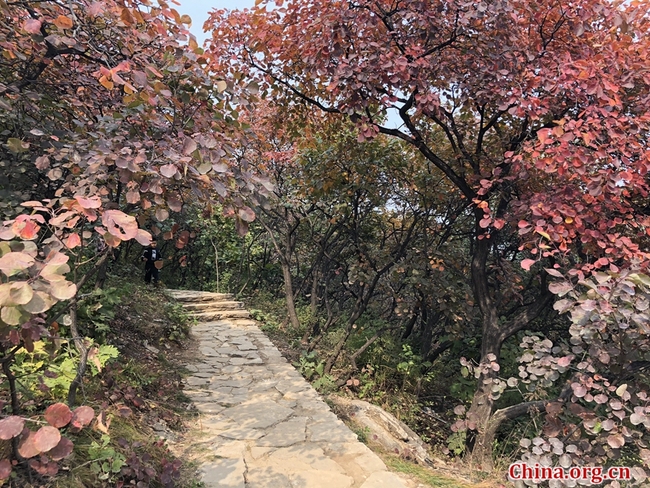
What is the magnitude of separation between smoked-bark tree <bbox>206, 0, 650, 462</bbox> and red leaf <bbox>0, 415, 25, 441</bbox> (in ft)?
6.35

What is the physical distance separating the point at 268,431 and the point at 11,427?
93.6 inches

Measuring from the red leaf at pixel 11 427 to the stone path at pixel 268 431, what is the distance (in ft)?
5.22

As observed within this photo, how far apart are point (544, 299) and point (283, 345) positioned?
364 cm

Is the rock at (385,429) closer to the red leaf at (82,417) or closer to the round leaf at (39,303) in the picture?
the red leaf at (82,417)

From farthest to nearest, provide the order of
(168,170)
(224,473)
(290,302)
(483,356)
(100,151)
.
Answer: (290,302)
(483,356)
(224,473)
(100,151)
(168,170)

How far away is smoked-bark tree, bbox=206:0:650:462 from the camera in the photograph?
2635 millimetres

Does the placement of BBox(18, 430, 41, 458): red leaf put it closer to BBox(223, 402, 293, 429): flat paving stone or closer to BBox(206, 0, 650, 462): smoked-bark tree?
BBox(206, 0, 650, 462): smoked-bark tree

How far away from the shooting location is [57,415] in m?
1.18

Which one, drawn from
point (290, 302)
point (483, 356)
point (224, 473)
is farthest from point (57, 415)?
point (290, 302)

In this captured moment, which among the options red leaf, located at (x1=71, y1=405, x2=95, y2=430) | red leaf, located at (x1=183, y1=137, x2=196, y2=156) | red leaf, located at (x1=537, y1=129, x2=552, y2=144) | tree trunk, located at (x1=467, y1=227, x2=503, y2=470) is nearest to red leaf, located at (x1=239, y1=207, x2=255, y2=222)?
red leaf, located at (x1=183, y1=137, x2=196, y2=156)

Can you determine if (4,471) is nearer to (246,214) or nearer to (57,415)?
(57,415)

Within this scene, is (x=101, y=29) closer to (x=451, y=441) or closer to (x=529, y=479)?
(x=529, y=479)

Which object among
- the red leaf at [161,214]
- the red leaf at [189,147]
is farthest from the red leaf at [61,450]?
the red leaf at [189,147]

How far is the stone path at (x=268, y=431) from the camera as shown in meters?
2.56
